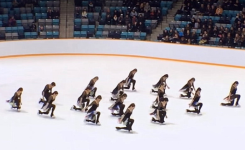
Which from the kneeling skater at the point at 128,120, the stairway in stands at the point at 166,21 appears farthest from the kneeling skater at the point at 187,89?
the stairway in stands at the point at 166,21

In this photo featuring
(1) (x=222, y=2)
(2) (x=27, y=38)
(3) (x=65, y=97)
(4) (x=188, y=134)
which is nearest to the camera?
(4) (x=188, y=134)

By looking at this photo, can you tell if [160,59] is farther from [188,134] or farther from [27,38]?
[188,134]

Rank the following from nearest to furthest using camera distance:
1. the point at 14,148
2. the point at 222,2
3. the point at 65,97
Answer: the point at 14,148 < the point at 65,97 < the point at 222,2

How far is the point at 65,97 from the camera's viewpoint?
16672mm

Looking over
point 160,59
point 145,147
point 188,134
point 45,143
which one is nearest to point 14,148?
point 45,143

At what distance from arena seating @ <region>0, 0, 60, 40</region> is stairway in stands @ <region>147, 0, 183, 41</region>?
5416 millimetres

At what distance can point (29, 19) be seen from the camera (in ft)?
86.0

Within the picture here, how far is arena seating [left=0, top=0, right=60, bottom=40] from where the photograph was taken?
2497cm

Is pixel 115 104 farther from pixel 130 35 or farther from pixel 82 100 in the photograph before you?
pixel 130 35

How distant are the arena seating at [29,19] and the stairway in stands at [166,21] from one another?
5.42 m

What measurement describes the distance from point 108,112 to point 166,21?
1299 centimetres

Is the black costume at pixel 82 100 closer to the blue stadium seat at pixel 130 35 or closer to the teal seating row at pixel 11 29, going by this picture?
the blue stadium seat at pixel 130 35

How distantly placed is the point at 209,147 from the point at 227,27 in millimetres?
13859

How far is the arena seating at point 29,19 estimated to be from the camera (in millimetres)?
24969
